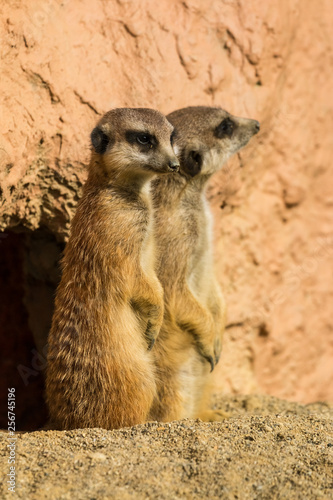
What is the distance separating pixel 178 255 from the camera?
3.07 metres

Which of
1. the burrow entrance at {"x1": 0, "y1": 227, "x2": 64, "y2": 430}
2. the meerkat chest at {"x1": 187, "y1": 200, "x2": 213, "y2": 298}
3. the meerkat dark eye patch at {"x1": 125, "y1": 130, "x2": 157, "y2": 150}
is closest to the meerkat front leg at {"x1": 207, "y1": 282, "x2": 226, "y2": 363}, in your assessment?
Answer: the meerkat chest at {"x1": 187, "y1": 200, "x2": 213, "y2": 298}

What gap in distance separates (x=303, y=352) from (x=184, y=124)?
2213 mm

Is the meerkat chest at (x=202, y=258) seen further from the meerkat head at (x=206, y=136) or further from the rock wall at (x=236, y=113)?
the rock wall at (x=236, y=113)

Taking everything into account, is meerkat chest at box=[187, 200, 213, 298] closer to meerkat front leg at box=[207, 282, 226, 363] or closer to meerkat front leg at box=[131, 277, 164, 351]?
meerkat front leg at box=[207, 282, 226, 363]

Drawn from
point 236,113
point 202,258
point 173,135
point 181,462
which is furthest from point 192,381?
point 236,113

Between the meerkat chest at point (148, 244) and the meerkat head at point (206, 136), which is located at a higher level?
the meerkat head at point (206, 136)

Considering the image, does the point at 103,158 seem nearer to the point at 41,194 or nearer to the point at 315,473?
the point at 41,194

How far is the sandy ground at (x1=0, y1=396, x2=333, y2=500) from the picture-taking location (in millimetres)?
1930

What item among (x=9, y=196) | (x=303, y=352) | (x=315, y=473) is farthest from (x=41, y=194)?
(x=303, y=352)

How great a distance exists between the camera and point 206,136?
127 inches

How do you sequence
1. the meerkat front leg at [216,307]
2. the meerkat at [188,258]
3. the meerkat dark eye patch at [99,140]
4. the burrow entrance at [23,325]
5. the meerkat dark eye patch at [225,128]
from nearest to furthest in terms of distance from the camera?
the meerkat dark eye patch at [99,140] → the meerkat at [188,258] → the meerkat dark eye patch at [225,128] → the meerkat front leg at [216,307] → the burrow entrance at [23,325]

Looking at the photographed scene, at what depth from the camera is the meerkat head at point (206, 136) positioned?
124 inches

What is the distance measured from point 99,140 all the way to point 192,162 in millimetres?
566

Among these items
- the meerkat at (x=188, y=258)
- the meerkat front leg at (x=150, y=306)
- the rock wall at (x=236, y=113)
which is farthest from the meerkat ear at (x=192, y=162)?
the meerkat front leg at (x=150, y=306)
